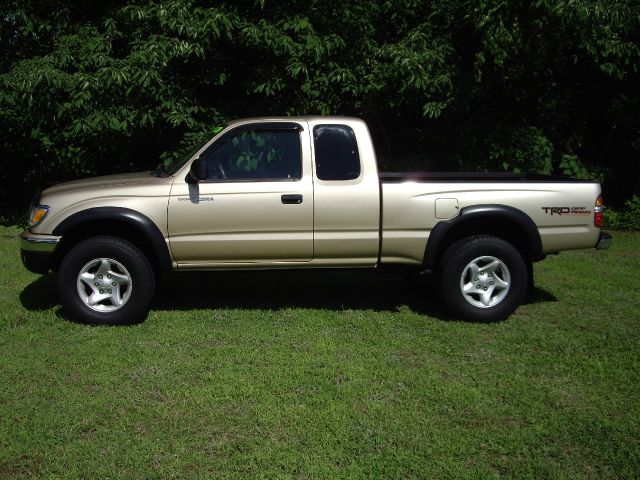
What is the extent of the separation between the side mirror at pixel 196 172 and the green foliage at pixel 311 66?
3.18 metres

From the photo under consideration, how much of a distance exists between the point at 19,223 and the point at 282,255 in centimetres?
738

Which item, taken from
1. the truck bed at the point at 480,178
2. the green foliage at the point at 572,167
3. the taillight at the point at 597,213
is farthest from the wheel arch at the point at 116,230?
the green foliage at the point at 572,167

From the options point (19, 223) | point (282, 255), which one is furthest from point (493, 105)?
point (19, 223)

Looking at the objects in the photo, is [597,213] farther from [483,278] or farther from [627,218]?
[627,218]

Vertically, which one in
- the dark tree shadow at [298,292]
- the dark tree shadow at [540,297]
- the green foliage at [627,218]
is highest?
the green foliage at [627,218]

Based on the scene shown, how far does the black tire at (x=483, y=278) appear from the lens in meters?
6.02

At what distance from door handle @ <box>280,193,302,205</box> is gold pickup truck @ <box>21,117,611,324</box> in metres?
0.01

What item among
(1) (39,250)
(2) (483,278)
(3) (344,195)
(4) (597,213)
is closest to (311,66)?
(3) (344,195)

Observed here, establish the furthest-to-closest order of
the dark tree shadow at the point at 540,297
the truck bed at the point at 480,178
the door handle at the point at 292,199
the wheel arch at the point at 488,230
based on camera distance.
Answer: the dark tree shadow at the point at 540,297, the truck bed at the point at 480,178, the wheel arch at the point at 488,230, the door handle at the point at 292,199

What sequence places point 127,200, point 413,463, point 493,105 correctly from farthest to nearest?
point 493,105 → point 127,200 → point 413,463

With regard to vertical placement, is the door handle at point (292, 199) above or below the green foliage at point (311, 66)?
below

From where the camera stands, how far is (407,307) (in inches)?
262

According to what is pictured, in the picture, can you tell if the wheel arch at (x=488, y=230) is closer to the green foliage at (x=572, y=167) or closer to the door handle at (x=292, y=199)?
the door handle at (x=292, y=199)

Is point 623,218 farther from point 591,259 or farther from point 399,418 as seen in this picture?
point 399,418
